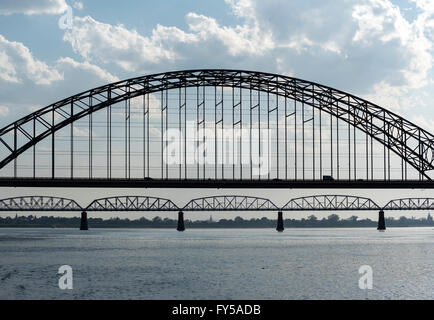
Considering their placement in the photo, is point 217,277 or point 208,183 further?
point 208,183

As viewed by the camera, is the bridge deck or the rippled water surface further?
the bridge deck

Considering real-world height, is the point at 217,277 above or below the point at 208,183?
below

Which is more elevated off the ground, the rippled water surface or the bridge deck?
the bridge deck

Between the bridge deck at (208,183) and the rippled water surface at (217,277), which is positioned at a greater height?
the bridge deck at (208,183)

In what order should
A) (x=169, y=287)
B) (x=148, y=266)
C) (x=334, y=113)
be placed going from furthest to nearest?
(x=334, y=113) → (x=148, y=266) → (x=169, y=287)

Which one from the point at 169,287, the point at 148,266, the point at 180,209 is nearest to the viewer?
the point at 169,287

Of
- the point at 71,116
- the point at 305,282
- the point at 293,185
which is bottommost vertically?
the point at 305,282

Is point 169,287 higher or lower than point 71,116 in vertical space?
lower

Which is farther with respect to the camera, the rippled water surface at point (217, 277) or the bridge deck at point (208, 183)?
the bridge deck at point (208, 183)
